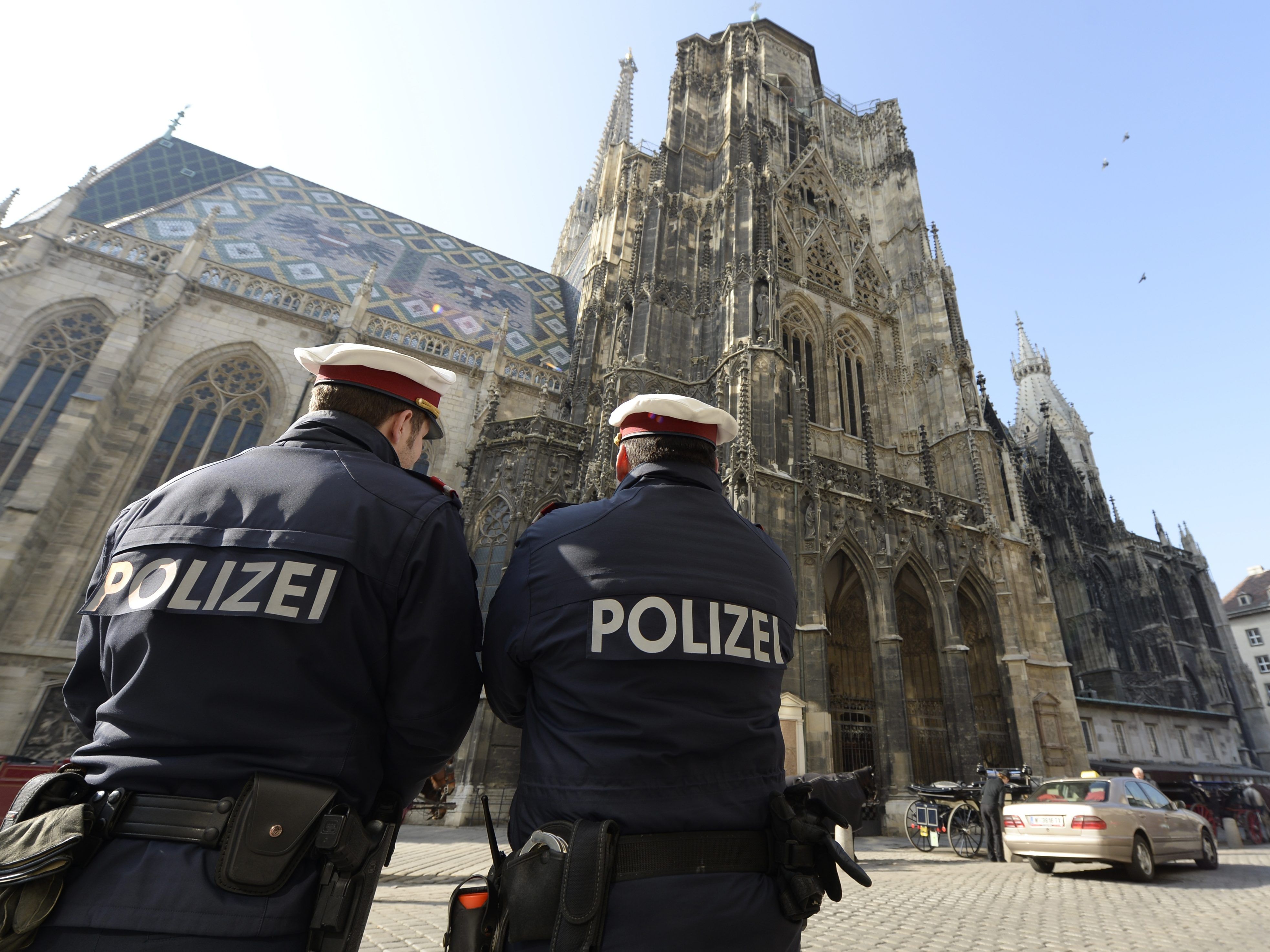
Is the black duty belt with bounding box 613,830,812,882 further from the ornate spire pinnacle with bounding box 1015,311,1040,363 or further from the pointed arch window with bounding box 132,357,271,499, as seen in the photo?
the ornate spire pinnacle with bounding box 1015,311,1040,363

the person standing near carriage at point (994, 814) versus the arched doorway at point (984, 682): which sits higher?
the arched doorway at point (984, 682)

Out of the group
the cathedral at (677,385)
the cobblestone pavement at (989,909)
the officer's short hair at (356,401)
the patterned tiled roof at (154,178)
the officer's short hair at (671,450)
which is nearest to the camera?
the officer's short hair at (356,401)

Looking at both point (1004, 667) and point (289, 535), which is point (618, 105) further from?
point (289, 535)

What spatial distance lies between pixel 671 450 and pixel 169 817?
1.47 meters

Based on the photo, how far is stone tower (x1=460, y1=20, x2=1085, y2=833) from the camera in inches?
458

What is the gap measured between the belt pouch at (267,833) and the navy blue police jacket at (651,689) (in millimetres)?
439

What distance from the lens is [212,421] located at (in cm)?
1386

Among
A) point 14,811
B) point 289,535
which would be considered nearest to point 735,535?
point 289,535

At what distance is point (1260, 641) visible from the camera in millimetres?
38031

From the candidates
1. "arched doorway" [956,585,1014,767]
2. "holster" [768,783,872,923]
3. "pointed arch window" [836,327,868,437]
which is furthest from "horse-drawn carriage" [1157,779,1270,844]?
"holster" [768,783,872,923]

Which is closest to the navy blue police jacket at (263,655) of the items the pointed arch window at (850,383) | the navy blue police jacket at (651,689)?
the navy blue police jacket at (651,689)

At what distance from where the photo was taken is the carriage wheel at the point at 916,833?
9.04 meters

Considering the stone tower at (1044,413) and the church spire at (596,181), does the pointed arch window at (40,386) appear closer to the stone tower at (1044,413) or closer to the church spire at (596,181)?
the church spire at (596,181)

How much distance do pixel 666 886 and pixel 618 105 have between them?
159ft
